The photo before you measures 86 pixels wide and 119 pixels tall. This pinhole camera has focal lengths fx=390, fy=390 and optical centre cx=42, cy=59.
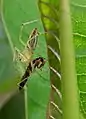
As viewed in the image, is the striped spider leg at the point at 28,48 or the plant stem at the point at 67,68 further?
the striped spider leg at the point at 28,48

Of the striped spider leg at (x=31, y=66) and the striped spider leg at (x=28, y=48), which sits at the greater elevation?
the striped spider leg at (x=28, y=48)

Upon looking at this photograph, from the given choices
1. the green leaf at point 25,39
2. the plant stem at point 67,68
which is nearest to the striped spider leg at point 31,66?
the green leaf at point 25,39

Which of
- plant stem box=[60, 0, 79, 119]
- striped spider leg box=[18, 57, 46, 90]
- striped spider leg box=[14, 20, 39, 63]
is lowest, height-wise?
plant stem box=[60, 0, 79, 119]

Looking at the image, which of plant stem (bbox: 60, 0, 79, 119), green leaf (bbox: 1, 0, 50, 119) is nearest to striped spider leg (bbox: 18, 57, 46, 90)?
green leaf (bbox: 1, 0, 50, 119)

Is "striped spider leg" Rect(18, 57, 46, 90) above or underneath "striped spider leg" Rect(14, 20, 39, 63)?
underneath

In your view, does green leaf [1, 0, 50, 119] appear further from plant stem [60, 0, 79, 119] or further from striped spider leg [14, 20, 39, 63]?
plant stem [60, 0, 79, 119]

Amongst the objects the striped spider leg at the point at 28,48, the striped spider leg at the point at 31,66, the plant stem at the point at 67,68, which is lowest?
the plant stem at the point at 67,68

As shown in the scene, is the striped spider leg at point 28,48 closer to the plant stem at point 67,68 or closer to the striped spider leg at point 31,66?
the striped spider leg at point 31,66

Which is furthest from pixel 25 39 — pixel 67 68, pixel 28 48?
pixel 67 68

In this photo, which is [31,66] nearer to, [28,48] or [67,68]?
[28,48]
